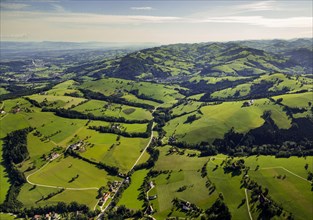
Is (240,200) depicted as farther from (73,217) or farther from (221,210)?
(73,217)

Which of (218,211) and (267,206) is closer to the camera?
(267,206)

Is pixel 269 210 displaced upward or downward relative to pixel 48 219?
upward

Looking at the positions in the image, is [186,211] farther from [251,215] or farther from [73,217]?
[73,217]

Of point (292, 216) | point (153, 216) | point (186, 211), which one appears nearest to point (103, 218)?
point (153, 216)

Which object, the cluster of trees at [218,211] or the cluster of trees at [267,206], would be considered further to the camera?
the cluster of trees at [218,211]

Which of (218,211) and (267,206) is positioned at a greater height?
(267,206)

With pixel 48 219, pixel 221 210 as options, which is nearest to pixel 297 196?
pixel 221 210

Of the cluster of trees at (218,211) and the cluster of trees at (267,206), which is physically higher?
the cluster of trees at (267,206)

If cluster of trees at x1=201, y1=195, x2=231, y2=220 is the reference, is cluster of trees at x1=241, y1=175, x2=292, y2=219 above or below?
above

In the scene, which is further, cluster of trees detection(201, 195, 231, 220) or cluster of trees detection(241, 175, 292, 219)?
cluster of trees detection(201, 195, 231, 220)

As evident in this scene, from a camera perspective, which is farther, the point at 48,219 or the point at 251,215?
the point at 48,219
